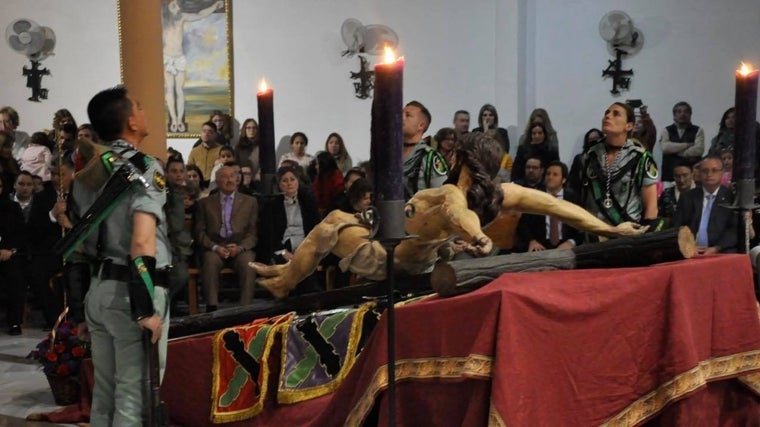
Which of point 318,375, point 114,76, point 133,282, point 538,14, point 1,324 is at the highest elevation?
point 538,14

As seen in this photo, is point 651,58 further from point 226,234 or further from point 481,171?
point 481,171

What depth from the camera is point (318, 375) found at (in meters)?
3.55

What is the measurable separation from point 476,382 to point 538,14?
8674 millimetres

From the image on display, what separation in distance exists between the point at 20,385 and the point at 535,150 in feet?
18.3

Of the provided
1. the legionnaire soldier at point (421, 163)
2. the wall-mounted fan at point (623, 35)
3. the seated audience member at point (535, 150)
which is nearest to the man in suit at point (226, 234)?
the legionnaire soldier at point (421, 163)

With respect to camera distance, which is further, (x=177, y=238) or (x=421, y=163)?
(x=177, y=238)

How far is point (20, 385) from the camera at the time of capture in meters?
4.90

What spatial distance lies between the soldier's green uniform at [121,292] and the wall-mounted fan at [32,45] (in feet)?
27.6

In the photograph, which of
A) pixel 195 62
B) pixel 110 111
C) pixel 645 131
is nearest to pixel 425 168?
pixel 110 111

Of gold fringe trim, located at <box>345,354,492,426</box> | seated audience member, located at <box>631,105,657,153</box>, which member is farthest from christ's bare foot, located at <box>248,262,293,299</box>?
seated audience member, located at <box>631,105,657,153</box>

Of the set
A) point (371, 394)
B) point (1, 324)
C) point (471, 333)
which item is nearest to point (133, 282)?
point (371, 394)

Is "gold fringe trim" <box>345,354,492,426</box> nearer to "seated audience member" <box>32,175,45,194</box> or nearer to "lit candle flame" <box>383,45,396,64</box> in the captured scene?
"lit candle flame" <box>383,45,396,64</box>

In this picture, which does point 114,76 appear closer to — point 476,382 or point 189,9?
point 189,9

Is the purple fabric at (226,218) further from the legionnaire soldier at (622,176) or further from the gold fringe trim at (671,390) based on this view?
the gold fringe trim at (671,390)
